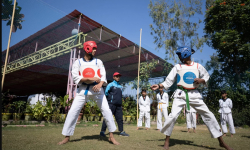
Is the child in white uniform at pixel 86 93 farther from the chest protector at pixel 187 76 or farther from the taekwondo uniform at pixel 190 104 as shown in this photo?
the chest protector at pixel 187 76

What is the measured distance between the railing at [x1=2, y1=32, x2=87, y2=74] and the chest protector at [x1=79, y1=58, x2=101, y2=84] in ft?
22.8

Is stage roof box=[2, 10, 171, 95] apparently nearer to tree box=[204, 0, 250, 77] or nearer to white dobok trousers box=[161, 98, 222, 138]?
tree box=[204, 0, 250, 77]

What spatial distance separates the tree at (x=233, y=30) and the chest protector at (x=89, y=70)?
11384mm

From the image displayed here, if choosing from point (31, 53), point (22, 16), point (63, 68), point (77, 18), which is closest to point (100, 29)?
point (77, 18)

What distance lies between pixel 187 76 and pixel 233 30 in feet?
37.7

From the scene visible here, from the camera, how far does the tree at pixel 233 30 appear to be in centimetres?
1242

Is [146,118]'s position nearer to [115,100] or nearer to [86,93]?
[115,100]

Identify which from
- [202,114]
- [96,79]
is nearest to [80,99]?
[96,79]

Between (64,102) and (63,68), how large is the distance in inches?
106

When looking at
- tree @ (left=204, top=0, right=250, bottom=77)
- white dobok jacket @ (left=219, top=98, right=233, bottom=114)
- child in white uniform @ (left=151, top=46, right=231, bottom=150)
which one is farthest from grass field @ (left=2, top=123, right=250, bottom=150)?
tree @ (left=204, top=0, right=250, bottom=77)

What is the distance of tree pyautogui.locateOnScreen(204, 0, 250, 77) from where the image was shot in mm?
12422

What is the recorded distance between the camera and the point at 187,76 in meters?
3.58

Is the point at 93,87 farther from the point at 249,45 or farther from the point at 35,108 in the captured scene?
the point at 249,45

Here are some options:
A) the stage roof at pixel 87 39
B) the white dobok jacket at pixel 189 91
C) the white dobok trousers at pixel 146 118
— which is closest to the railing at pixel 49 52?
the stage roof at pixel 87 39
